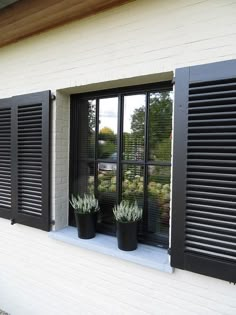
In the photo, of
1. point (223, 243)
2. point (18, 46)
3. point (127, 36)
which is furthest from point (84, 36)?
point (223, 243)

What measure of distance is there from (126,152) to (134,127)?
20 cm

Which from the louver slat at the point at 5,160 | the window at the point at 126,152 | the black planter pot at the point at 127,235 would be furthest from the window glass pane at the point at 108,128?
the louver slat at the point at 5,160

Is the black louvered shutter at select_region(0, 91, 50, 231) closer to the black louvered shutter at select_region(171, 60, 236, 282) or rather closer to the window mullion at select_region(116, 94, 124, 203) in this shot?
the window mullion at select_region(116, 94, 124, 203)

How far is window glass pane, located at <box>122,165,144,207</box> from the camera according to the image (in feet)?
6.11

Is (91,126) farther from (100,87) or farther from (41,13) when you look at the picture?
(41,13)

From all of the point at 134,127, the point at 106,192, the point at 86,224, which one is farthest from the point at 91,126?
the point at 86,224

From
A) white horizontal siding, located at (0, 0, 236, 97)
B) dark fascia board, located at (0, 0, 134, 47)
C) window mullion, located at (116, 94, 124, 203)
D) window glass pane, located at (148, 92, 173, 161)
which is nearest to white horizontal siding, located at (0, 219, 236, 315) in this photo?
window mullion, located at (116, 94, 124, 203)

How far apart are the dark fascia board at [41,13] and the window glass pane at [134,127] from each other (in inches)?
26.3

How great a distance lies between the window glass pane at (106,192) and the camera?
6.59 ft

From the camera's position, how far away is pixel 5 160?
Answer: 2395 mm

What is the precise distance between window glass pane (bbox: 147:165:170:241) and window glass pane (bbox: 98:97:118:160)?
14.8 inches

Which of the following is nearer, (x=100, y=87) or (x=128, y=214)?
(x=128, y=214)

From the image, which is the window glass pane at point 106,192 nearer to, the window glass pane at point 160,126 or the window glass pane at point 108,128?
the window glass pane at point 108,128

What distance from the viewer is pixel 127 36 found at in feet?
5.56
